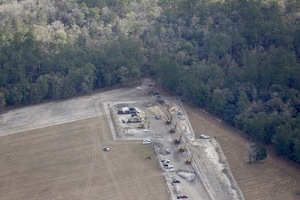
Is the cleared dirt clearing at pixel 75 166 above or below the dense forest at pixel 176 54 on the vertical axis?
below

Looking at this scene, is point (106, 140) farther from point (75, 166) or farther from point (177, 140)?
point (177, 140)

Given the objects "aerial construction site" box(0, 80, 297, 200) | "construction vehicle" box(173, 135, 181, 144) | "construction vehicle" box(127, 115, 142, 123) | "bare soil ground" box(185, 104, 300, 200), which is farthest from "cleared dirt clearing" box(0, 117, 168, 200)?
"bare soil ground" box(185, 104, 300, 200)

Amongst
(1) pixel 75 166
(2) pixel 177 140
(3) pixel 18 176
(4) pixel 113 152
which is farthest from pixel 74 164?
(2) pixel 177 140

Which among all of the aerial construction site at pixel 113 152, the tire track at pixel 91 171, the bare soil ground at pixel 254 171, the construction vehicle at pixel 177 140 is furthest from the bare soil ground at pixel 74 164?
the bare soil ground at pixel 254 171

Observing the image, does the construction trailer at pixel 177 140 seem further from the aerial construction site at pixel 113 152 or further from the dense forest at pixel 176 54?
the dense forest at pixel 176 54

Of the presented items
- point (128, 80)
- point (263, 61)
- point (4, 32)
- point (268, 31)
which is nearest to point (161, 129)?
point (128, 80)

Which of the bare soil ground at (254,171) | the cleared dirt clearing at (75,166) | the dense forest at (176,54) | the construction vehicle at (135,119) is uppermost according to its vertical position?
the dense forest at (176,54)

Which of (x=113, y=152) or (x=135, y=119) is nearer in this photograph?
(x=113, y=152)
